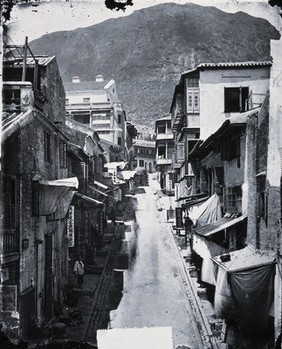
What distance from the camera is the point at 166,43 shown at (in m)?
25.4

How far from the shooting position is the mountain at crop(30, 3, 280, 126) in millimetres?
14023

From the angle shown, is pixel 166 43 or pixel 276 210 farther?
pixel 166 43

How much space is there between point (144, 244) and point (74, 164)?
Answer: 10.3 meters

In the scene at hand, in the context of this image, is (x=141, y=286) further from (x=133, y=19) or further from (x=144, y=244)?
(x=133, y=19)

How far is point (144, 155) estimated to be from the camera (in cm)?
8475

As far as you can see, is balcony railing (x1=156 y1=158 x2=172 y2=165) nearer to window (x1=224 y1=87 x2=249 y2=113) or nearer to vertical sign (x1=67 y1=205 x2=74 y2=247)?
window (x1=224 y1=87 x2=249 y2=113)

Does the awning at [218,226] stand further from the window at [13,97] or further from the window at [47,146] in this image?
the window at [13,97]

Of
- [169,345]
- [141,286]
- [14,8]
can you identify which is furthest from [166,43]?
[169,345]

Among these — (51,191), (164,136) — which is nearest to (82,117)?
(164,136)

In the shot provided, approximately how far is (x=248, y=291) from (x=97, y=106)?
38382 millimetres

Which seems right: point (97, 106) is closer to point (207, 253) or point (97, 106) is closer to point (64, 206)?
point (64, 206)

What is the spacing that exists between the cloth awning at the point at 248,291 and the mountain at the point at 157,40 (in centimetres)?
668

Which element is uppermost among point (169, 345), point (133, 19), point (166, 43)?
point (166, 43)

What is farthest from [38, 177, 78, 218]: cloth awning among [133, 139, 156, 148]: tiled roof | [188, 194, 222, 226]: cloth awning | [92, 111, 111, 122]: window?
[133, 139, 156, 148]: tiled roof
